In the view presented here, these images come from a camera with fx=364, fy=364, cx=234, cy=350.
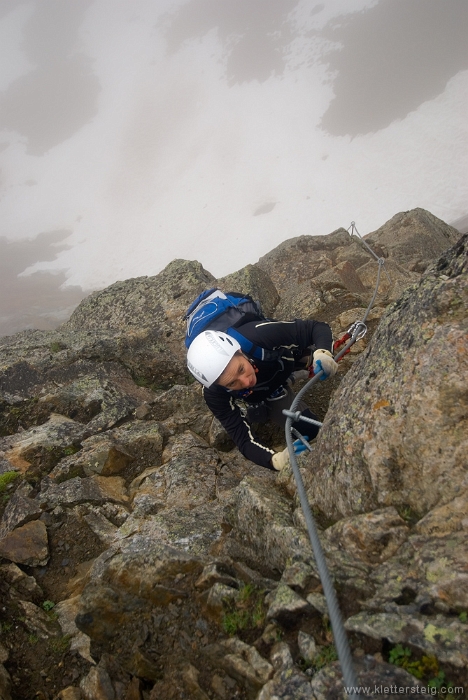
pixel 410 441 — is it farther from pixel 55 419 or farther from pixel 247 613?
pixel 55 419

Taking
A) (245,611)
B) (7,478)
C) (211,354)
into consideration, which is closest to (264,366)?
(211,354)

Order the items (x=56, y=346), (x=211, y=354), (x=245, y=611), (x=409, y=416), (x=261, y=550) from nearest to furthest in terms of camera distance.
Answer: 1. (x=245, y=611)
2. (x=409, y=416)
3. (x=261, y=550)
4. (x=211, y=354)
5. (x=56, y=346)

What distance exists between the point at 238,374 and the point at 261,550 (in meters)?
2.03

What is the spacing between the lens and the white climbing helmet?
4602mm

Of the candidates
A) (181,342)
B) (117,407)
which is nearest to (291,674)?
(117,407)

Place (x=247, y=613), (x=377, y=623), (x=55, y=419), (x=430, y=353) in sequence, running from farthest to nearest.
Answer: (x=55, y=419) < (x=430, y=353) < (x=247, y=613) < (x=377, y=623)

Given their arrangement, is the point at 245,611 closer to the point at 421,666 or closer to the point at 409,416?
the point at 421,666

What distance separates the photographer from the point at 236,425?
538 cm

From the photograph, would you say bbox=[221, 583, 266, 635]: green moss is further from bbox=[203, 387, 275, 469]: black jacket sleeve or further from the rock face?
bbox=[203, 387, 275, 469]: black jacket sleeve

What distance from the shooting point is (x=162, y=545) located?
3721 millimetres

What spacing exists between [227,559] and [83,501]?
9.06 feet

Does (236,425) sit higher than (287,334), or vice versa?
(287,334)

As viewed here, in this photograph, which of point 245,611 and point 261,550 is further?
point 261,550

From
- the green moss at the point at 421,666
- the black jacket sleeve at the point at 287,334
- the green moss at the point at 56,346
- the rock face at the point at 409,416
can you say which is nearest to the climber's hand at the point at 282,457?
the rock face at the point at 409,416
